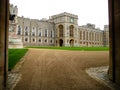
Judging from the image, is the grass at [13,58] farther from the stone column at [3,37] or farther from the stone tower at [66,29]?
the stone tower at [66,29]

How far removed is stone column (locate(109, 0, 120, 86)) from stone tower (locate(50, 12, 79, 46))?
6549 centimetres

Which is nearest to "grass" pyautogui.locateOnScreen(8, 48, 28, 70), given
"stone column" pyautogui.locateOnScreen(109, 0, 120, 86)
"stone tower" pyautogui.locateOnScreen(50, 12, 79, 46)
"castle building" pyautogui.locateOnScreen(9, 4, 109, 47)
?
"stone column" pyautogui.locateOnScreen(109, 0, 120, 86)

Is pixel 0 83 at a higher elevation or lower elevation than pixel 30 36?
lower

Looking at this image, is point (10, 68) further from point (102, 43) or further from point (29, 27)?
point (102, 43)

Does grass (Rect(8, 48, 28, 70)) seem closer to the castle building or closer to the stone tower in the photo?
the castle building

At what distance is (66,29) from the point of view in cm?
7331

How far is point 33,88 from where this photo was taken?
19.0 ft

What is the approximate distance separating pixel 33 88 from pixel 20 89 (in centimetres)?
43

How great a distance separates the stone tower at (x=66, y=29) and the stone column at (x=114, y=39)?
6549 centimetres

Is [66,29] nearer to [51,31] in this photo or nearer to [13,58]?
[51,31]

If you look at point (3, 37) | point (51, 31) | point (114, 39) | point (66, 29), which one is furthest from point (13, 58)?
point (51, 31)

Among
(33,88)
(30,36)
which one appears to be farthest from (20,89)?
(30,36)

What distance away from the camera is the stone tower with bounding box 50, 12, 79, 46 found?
73.5 meters

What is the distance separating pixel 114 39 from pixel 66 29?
6677cm
